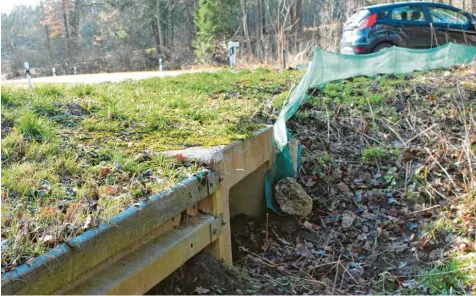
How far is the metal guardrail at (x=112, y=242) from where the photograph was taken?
206cm

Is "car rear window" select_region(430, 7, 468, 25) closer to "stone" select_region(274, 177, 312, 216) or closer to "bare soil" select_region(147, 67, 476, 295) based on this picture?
"bare soil" select_region(147, 67, 476, 295)

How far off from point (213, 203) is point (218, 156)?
391 millimetres

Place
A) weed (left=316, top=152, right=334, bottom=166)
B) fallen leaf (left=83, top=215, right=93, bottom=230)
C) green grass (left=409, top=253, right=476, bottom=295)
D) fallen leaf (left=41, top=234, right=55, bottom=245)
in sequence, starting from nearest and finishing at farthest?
fallen leaf (left=41, top=234, right=55, bottom=245), fallen leaf (left=83, top=215, right=93, bottom=230), green grass (left=409, top=253, right=476, bottom=295), weed (left=316, top=152, right=334, bottom=166)

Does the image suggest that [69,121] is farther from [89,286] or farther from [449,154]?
[449,154]

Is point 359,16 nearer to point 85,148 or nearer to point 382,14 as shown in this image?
point 382,14

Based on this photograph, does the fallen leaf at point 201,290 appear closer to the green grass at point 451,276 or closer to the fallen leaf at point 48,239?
the fallen leaf at point 48,239

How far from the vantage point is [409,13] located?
11.5 metres

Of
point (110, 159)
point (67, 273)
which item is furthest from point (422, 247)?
point (67, 273)

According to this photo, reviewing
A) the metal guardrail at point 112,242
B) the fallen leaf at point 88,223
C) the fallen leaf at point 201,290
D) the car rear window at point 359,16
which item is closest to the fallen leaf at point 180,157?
the metal guardrail at point 112,242

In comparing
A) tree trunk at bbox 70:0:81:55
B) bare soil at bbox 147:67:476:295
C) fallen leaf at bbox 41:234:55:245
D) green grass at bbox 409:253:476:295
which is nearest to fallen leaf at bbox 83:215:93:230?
fallen leaf at bbox 41:234:55:245

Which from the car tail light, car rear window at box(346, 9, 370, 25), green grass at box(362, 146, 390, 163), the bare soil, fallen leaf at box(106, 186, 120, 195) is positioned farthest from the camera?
car rear window at box(346, 9, 370, 25)

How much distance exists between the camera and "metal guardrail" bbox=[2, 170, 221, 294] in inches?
81.0

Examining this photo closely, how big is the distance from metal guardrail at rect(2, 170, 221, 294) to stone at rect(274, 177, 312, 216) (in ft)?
4.84

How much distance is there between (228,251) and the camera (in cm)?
388
